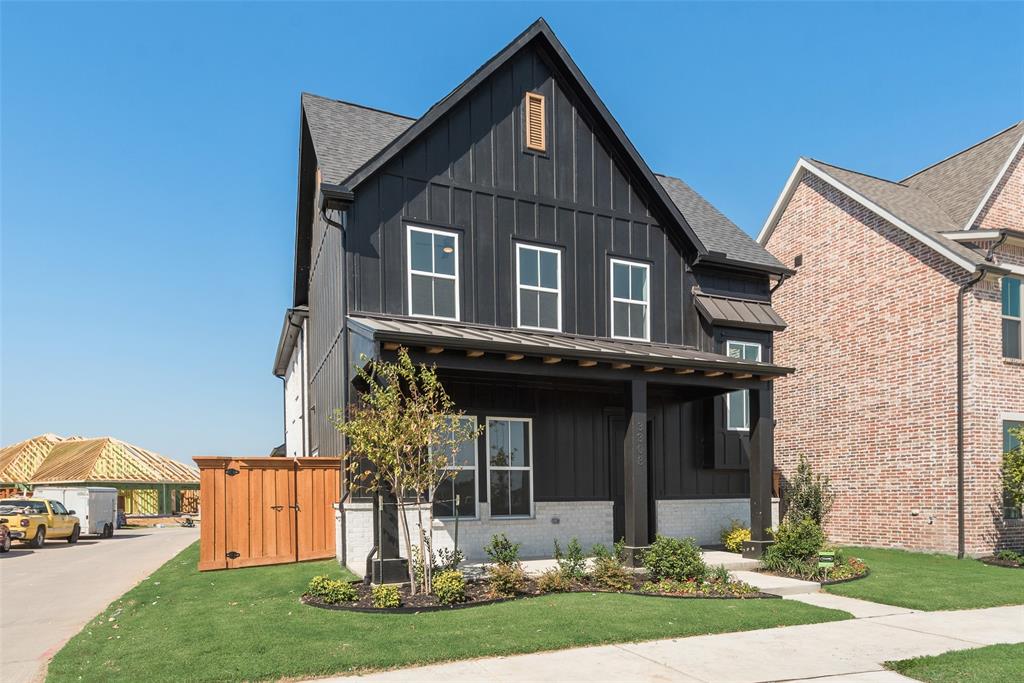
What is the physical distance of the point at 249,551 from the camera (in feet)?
50.0

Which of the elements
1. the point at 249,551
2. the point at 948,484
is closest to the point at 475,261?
the point at 249,551

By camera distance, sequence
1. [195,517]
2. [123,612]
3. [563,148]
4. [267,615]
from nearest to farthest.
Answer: [267,615] < [123,612] < [563,148] < [195,517]

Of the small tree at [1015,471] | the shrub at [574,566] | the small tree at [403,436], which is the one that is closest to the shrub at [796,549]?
the shrub at [574,566]

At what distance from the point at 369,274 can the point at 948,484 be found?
43.1 feet

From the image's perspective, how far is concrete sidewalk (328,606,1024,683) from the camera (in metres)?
7.80

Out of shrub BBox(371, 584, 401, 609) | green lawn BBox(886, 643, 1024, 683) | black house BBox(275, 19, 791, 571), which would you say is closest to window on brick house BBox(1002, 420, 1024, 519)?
black house BBox(275, 19, 791, 571)

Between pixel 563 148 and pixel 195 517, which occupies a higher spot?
pixel 563 148

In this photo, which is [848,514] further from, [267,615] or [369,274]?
[267,615]

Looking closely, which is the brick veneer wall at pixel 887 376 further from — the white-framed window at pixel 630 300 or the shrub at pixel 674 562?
the shrub at pixel 674 562

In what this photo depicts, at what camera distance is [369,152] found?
16.5 m

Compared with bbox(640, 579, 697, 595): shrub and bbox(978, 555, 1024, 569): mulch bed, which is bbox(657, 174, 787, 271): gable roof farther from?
bbox(640, 579, 697, 595): shrub

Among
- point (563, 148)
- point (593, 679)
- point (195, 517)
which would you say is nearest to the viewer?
point (593, 679)

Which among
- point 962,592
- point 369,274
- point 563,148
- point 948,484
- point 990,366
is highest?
point 563,148

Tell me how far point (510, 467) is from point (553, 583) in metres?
3.89
